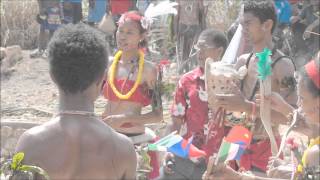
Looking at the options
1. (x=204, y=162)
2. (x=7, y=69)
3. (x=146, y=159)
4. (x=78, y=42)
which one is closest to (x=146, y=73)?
(x=204, y=162)

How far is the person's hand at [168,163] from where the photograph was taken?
5926 millimetres

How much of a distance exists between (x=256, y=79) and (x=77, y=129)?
2.11m

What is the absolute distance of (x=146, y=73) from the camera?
610cm

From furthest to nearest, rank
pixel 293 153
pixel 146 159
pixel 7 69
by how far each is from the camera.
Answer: pixel 7 69, pixel 146 159, pixel 293 153

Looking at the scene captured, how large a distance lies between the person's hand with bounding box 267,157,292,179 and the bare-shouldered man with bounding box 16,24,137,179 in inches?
41.2

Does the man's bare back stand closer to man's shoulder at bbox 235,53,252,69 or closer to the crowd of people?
the crowd of people

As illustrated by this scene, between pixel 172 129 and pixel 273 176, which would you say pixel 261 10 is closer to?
pixel 172 129

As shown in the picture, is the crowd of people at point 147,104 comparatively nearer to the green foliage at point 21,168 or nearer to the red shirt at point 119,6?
the green foliage at point 21,168

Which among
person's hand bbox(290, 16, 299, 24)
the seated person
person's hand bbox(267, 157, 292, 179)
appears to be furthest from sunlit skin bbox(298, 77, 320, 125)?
person's hand bbox(290, 16, 299, 24)

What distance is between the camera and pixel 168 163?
5941 millimetres

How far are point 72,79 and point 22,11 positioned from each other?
11.0m

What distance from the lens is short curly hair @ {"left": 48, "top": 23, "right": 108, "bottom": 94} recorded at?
11.2 ft

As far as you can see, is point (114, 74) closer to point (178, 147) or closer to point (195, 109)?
point (195, 109)

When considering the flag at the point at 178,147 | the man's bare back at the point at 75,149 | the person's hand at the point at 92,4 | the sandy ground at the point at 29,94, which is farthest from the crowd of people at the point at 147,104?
the person's hand at the point at 92,4
